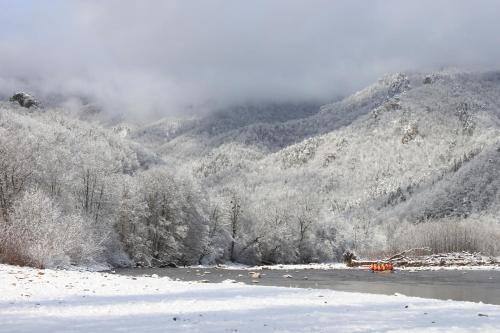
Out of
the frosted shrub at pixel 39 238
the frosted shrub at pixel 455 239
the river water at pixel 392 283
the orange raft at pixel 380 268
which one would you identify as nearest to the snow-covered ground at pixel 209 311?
the frosted shrub at pixel 39 238

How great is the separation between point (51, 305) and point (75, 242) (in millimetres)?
41934

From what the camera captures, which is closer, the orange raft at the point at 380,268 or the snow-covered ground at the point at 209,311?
the snow-covered ground at the point at 209,311

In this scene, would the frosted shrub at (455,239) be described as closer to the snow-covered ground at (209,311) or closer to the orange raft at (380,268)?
the orange raft at (380,268)

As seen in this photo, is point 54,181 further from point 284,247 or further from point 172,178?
point 284,247

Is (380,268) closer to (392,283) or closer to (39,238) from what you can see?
(392,283)

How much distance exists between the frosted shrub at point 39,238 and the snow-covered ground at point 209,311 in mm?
10659

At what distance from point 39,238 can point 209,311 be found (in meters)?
27.5

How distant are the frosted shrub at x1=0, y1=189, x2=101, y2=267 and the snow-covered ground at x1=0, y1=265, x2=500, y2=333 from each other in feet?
35.0

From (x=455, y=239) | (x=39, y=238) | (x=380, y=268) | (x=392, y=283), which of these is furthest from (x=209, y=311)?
(x=455, y=239)

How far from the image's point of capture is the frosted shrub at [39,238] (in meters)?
37.9

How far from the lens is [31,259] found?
127 feet

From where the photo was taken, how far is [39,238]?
43062 mm

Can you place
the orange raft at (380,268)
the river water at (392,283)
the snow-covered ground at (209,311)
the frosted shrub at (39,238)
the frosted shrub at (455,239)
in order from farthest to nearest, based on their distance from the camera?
the frosted shrub at (455,239)
the orange raft at (380,268)
the river water at (392,283)
the frosted shrub at (39,238)
the snow-covered ground at (209,311)

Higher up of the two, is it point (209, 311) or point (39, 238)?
point (39, 238)
